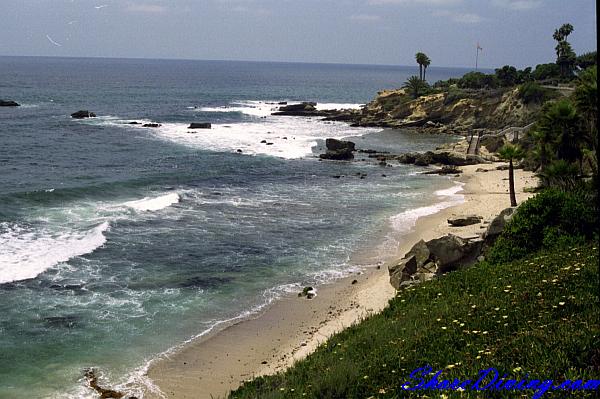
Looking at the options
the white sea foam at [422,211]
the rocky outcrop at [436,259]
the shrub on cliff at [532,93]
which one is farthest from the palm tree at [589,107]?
the shrub on cliff at [532,93]

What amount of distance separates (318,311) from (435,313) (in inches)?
393

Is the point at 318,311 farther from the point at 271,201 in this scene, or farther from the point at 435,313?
the point at 271,201

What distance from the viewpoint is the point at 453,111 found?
89938 millimetres

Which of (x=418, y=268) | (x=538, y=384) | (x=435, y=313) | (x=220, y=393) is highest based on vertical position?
(x=538, y=384)

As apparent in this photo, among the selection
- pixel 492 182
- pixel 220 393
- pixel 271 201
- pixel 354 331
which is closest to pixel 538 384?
pixel 354 331

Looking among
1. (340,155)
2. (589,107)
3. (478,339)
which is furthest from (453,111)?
(478,339)

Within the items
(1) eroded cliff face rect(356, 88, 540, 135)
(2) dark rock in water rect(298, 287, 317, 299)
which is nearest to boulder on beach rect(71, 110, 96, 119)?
(1) eroded cliff face rect(356, 88, 540, 135)

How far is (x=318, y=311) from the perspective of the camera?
943 inches

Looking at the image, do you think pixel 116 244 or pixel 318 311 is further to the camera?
pixel 116 244

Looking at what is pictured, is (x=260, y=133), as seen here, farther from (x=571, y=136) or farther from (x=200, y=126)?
(x=571, y=136)

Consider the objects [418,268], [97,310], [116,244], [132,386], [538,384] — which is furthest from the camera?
[116,244]

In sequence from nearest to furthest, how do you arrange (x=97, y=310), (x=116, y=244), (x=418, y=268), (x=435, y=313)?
(x=435, y=313) < (x=97, y=310) < (x=418, y=268) < (x=116, y=244)

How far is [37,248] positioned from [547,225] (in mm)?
24959

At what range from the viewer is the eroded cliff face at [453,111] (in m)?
79.9
